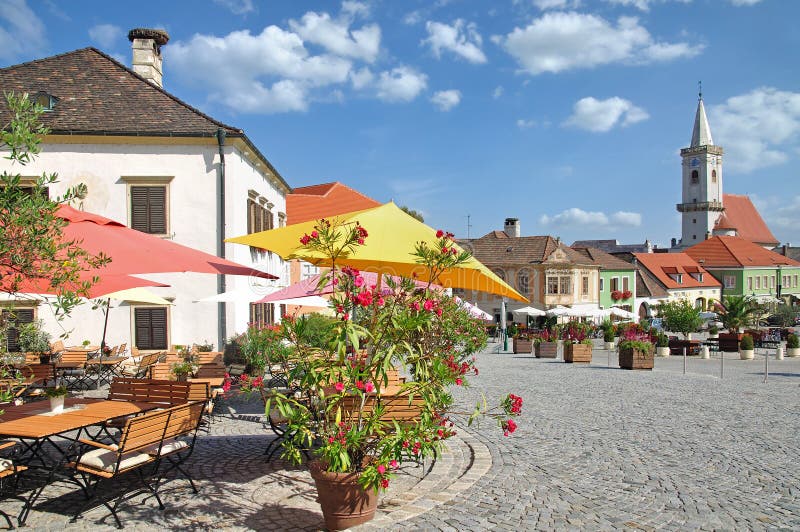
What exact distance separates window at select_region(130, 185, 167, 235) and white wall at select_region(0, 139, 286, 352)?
0.68ft

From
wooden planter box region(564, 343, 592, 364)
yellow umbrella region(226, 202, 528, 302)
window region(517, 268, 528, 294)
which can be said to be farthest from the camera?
window region(517, 268, 528, 294)

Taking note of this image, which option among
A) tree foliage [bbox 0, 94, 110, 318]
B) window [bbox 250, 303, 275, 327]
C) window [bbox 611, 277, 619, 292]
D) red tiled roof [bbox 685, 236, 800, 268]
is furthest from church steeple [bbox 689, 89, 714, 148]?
tree foliage [bbox 0, 94, 110, 318]

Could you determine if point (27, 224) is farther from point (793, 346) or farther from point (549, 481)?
point (793, 346)

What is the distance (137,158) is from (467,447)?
1375 centimetres

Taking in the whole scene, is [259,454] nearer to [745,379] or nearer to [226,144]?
[226,144]

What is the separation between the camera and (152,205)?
18141 mm

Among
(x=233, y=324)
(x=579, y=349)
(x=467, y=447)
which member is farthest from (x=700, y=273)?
(x=467, y=447)

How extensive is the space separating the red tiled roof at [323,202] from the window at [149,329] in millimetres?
15554

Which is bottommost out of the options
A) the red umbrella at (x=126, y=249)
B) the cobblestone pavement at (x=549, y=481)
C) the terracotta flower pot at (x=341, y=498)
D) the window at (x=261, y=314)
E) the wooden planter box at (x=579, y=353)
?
the wooden planter box at (x=579, y=353)

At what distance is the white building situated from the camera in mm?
17781

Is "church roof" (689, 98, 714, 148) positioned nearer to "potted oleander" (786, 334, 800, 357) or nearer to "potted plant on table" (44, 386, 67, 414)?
"potted oleander" (786, 334, 800, 357)

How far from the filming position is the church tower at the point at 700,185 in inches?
4149

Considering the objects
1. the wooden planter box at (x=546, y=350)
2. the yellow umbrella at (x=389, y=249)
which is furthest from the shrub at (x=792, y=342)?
the yellow umbrella at (x=389, y=249)

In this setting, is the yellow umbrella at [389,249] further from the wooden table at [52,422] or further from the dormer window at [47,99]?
the dormer window at [47,99]
